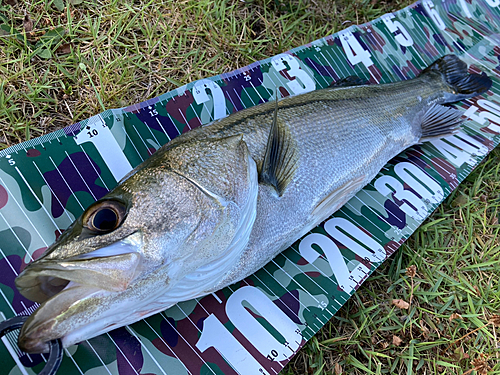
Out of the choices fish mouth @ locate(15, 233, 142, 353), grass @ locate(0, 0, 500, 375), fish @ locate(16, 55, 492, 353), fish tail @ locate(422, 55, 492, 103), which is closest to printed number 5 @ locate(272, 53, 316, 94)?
grass @ locate(0, 0, 500, 375)

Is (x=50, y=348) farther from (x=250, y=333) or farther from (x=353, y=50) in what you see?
(x=353, y=50)

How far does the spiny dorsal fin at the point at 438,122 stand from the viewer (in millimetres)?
2850

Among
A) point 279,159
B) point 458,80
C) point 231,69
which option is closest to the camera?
point 279,159

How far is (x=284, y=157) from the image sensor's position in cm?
201

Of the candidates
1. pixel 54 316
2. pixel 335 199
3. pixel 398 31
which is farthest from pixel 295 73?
pixel 54 316

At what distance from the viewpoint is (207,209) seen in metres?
1.59

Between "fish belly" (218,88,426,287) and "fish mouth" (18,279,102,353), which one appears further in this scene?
"fish belly" (218,88,426,287)

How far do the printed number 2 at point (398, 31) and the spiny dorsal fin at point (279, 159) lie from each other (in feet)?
7.86

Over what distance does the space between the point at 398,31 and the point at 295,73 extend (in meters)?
1.52

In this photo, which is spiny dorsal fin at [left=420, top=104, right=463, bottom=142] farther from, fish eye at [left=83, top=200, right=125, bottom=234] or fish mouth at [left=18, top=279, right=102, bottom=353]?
fish mouth at [left=18, top=279, right=102, bottom=353]

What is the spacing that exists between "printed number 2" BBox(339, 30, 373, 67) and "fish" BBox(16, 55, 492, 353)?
0.80 meters

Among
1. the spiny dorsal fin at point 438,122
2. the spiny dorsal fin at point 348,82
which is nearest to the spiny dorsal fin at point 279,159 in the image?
the spiny dorsal fin at point 348,82

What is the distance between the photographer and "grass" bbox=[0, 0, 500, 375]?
7.34 ft

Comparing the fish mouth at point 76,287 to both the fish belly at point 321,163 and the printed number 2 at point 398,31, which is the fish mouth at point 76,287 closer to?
the fish belly at point 321,163
